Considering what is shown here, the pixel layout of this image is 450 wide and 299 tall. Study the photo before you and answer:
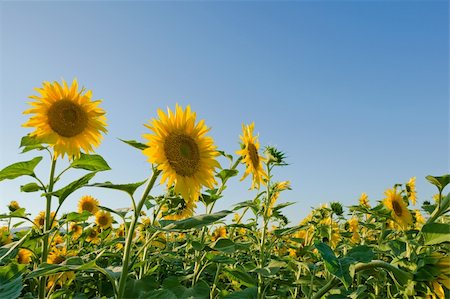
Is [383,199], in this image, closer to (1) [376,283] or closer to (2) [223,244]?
(1) [376,283]

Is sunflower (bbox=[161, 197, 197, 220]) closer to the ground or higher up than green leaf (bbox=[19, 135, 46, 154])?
closer to the ground

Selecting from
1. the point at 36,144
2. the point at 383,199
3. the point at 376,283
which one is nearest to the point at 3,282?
the point at 36,144

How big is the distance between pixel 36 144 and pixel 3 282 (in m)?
0.99

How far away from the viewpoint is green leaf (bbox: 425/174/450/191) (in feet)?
6.97

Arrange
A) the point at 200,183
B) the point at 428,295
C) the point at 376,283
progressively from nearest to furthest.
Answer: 1. the point at 428,295
2. the point at 200,183
3. the point at 376,283

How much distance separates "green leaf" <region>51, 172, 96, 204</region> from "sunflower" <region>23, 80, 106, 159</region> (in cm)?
79

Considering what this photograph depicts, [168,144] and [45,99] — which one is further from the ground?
[45,99]

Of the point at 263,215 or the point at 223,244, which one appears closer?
the point at 223,244

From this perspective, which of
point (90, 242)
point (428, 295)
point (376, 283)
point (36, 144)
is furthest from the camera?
point (90, 242)

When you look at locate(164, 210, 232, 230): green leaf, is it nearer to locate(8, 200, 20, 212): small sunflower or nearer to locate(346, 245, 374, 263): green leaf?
locate(346, 245, 374, 263): green leaf

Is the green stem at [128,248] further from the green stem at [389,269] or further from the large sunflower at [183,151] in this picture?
the green stem at [389,269]

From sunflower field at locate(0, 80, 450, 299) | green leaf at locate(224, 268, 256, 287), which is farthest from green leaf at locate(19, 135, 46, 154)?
green leaf at locate(224, 268, 256, 287)

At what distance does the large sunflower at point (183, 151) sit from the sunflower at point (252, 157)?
0.57m

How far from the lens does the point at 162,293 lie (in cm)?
178
